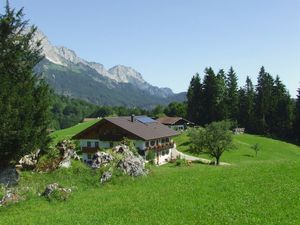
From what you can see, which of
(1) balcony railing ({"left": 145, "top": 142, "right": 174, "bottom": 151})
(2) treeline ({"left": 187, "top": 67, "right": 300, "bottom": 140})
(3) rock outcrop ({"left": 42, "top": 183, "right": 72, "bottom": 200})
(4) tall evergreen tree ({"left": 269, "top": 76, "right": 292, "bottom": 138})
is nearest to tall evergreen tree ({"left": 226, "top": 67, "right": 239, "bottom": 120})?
(2) treeline ({"left": 187, "top": 67, "right": 300, "bottom": 140})

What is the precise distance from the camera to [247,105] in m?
124

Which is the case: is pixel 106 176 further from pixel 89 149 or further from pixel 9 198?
pixel 89 149

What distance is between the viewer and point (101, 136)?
74375 mm

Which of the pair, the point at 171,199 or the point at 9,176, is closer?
the point at 171,199

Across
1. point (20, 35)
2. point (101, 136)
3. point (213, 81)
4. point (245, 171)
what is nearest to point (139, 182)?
point (245, 171)

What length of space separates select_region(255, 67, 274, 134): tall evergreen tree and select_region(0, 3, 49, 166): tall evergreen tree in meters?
92.7

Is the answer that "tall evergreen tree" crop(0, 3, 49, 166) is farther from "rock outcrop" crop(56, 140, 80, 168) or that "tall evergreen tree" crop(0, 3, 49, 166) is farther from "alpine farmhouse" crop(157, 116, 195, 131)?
"alpine farmhouse" crop(157, 116, 195, 131)

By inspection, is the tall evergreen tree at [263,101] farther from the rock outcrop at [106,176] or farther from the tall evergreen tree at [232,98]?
the rock outcrop at [106,176]

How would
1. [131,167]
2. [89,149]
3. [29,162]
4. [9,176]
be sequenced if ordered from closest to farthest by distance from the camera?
[131,167] → [9,176] → [29,162] → [89,149]

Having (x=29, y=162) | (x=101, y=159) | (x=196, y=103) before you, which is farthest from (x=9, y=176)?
(x=196, y=103)

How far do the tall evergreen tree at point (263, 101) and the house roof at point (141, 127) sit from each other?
153 feet

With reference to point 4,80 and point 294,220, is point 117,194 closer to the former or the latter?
point 294,220

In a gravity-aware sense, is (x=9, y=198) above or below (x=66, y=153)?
below

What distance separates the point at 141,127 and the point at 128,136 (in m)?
6.05
